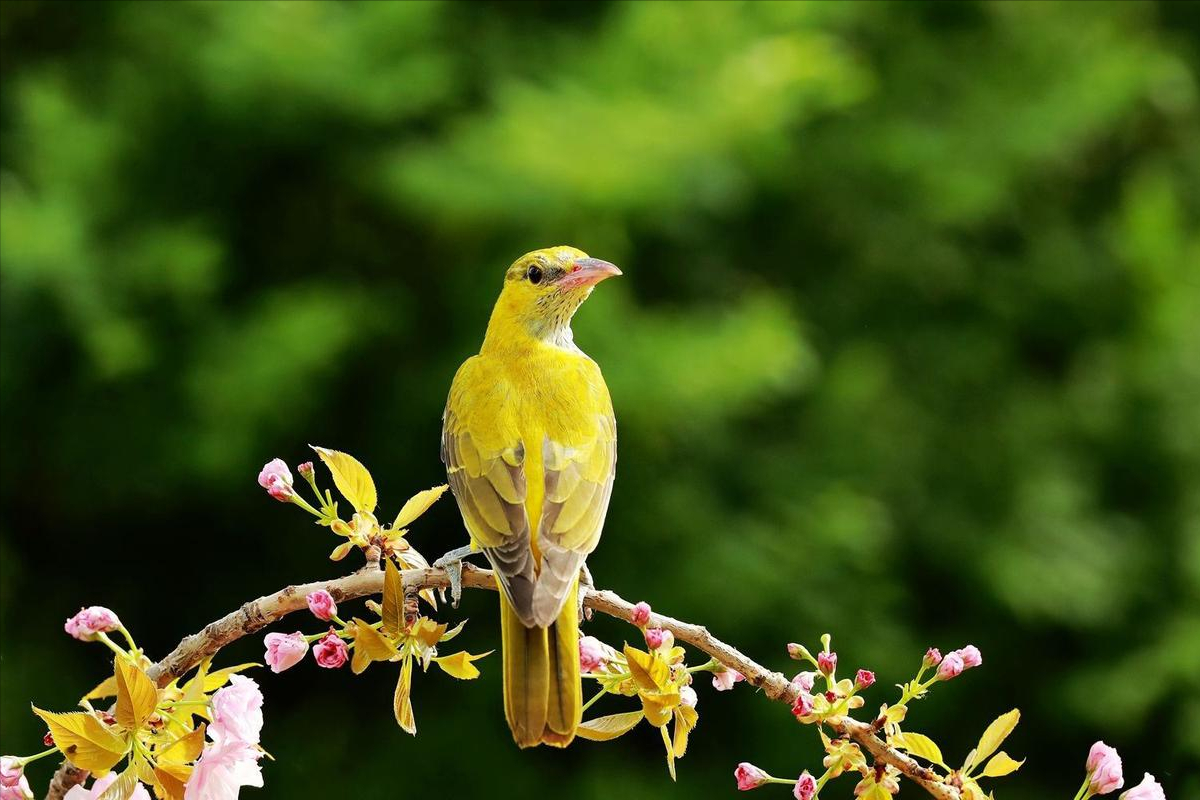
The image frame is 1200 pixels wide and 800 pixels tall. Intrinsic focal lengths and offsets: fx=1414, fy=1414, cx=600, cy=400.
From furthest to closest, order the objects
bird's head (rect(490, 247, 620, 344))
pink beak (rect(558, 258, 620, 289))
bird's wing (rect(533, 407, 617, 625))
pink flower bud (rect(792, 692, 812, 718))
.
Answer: bird's head (rect(490, 247, 620, 344)), pink beak (rect(558, 258, 620, 289)), bird's wing (rect(533, 407, 617, 625)), pink flower bud (rect(792, 692, 812, 718))

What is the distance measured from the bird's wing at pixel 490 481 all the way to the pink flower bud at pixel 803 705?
321mm

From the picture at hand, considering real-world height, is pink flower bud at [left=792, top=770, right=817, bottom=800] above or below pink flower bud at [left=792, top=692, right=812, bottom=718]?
below

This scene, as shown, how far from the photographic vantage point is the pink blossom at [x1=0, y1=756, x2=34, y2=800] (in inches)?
59.1

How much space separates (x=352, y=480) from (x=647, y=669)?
0.41 m

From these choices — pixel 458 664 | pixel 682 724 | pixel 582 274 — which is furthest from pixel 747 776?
pixel 582 274

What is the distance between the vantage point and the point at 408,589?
1.53m

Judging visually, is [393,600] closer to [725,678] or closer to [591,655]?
[591,655]

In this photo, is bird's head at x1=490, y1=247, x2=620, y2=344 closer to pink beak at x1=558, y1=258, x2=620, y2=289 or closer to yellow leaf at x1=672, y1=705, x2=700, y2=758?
pink beak at x1=558, y1=258, x2=620, y2=289

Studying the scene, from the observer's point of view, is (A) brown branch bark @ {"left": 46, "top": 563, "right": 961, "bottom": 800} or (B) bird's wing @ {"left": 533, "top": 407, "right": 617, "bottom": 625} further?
(B) bird's wing @ {"left": 533, "top": 407, "right": 617, "bottom": 625}

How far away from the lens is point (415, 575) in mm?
1555

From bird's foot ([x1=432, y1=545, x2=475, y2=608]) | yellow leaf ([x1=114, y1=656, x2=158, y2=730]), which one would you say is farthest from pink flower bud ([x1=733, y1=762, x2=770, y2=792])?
yellow leaf ([x1=114, y1=656, x2=158, y2=730])

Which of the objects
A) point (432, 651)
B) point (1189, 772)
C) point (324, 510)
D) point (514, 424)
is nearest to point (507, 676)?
point (432, 651)

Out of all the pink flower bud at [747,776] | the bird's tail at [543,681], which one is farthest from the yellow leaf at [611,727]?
the pink flower bud at [747,776]

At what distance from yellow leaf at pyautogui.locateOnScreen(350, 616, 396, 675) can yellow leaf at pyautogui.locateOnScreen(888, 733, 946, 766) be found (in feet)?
1.78
